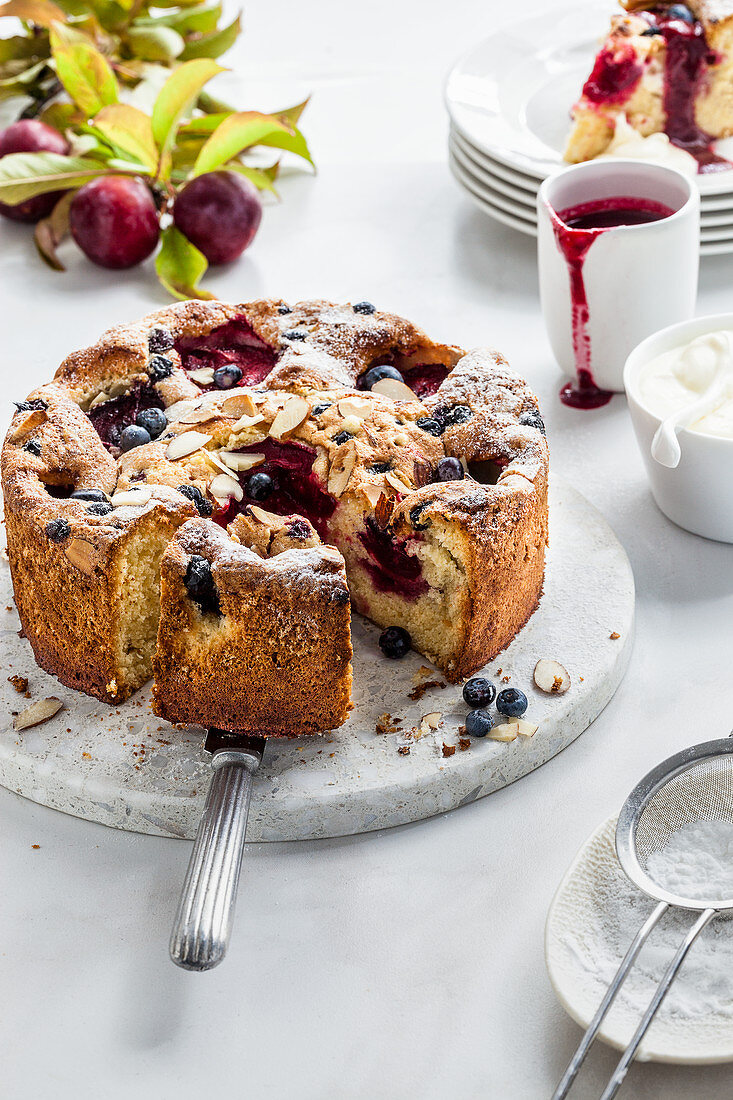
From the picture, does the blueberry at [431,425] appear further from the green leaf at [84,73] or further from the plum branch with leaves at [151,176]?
the green leaf at [84,73]

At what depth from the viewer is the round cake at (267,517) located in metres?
2.31

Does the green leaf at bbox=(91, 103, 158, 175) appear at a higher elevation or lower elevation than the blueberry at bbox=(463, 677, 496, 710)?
higher

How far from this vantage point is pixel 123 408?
2.81 meters

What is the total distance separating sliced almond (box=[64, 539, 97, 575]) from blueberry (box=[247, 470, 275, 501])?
0.40 m

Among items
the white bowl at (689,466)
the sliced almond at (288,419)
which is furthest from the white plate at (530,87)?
the sliced almond at (288,419)

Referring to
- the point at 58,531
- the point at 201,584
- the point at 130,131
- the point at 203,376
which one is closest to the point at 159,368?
the point at 203,376

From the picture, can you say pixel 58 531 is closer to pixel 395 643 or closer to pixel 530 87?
pixel 395 643

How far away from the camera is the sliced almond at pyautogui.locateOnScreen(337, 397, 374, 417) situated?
105 inches

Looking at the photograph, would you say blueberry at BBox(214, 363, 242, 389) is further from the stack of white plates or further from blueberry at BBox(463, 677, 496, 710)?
the stack of white plates

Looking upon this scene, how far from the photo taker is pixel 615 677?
8.33ft

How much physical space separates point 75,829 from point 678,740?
3.96 feet

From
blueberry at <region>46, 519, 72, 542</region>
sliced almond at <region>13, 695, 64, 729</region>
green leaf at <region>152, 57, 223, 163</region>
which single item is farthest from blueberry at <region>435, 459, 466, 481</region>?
green leaf at <region>152, 57, 223, 163</region>

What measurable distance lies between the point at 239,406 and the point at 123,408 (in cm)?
31

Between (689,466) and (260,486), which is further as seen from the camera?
(689,466)
